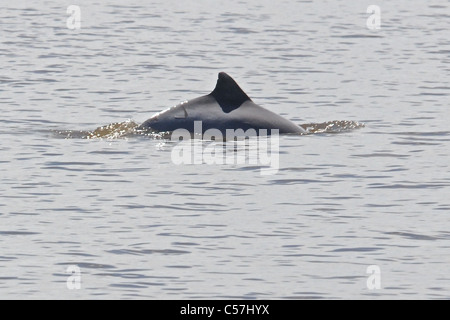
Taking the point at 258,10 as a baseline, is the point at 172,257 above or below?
below

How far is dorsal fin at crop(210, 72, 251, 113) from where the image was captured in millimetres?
23125

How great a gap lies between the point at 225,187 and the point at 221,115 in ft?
14.8

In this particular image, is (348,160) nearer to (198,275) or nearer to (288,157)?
(288,157)

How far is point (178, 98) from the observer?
2936 centimetres

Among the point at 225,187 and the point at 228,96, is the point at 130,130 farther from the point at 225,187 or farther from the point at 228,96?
the point at 225,187

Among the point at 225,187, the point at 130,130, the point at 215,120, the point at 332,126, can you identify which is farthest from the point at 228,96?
the point at 225,187

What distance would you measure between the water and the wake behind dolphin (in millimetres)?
438

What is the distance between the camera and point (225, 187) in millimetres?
18828

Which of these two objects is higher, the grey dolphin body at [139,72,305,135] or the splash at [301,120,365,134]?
the grey dolphin body at [139,72,305,135]

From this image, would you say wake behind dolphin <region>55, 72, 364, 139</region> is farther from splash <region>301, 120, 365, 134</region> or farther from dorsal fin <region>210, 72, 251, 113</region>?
splash <region>301, 120, 365, 134</region>

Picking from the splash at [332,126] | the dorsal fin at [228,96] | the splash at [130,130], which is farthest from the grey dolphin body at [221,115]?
the splash at [332,126]

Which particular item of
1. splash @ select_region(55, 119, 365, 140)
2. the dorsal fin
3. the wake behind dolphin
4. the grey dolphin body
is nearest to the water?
splash @ select_region(55, 119, 365, 140)
